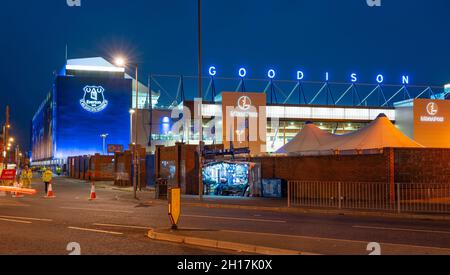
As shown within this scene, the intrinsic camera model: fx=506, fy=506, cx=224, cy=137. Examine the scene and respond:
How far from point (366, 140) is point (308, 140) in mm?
6861

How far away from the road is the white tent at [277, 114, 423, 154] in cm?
1188

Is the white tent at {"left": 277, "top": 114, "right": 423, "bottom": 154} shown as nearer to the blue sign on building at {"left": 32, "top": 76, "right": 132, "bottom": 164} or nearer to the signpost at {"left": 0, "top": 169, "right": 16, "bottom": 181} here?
the signpost at {"left": 0, "top": 169, "right": 16, "bottom": 181}

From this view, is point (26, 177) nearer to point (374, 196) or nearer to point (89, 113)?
point (374, 196)

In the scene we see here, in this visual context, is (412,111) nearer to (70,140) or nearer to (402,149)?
(402,149)

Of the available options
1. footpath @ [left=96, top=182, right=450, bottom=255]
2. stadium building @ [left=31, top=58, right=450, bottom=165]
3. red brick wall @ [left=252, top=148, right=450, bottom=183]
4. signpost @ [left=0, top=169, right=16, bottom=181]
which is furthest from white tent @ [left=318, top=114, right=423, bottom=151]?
signpost @ [left=0, top=169, right=16, bottom=181]

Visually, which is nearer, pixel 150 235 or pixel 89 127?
pixel 150 235

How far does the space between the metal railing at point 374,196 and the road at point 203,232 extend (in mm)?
2631

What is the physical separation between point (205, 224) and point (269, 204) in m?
8.56

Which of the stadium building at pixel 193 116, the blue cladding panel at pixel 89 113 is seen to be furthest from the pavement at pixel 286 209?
the blue cladding panel at pixel 89 113

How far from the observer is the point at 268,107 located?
7812 centimetres

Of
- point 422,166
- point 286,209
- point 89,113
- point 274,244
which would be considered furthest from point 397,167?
point 89,113

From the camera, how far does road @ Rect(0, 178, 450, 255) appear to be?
36.2 feet

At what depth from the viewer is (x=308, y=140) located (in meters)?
37.7

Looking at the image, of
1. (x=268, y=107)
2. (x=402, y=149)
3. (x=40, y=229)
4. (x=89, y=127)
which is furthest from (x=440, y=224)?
(x=89, y=127)
